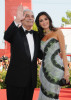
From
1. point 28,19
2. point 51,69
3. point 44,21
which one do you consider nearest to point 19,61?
point 51,69

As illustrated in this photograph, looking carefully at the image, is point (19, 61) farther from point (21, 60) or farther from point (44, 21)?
point (44, 21)

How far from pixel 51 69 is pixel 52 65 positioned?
0.17ft

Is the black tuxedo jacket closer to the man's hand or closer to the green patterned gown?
the man's hand

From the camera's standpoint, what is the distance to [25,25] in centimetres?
329

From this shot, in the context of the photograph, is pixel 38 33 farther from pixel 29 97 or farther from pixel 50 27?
pixel 29 97

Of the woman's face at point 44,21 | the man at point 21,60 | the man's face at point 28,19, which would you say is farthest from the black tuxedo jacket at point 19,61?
the woman's face at point 44,21

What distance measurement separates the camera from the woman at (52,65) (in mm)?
3291

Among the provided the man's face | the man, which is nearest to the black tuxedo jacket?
the man

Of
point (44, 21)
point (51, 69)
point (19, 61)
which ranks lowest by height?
point (51, 69)

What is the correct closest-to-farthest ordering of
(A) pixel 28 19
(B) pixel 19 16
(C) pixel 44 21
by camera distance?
(B) pixel 19 16 → (A) pixel 28 19 → (C) pixel 44 21

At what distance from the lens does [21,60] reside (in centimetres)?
318

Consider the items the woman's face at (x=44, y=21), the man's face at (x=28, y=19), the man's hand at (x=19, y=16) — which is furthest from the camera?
the woman's face at (x=44, y=21)

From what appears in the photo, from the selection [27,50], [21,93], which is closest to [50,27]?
[27,50]

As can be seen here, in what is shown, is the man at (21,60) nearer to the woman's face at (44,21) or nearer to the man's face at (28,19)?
the man's face at (28,19)
